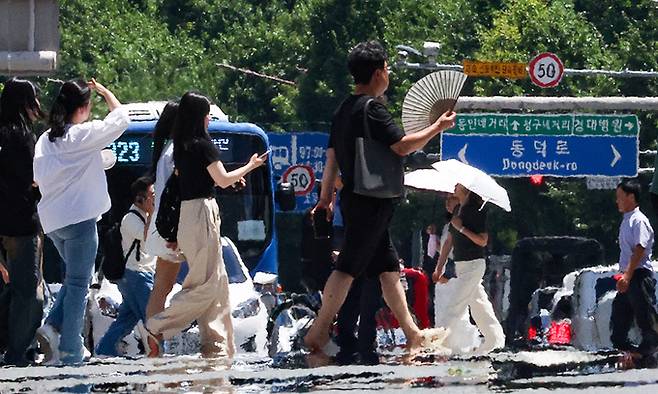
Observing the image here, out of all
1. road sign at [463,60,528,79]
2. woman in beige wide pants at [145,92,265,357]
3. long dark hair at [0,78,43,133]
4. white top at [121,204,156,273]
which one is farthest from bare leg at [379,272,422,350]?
road sign at [463,60,528,79]

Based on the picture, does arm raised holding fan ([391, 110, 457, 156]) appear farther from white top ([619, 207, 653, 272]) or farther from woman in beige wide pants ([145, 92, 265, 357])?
white top ([619, 207, 653, 272])

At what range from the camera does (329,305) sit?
456 inches

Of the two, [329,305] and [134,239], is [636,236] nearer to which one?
[134,239]

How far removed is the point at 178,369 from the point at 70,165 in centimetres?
147

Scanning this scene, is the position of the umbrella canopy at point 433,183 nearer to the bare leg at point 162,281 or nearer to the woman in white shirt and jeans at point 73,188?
the bare leg at point 162,281

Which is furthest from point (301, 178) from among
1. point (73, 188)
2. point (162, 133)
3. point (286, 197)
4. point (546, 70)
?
point (73, 188)

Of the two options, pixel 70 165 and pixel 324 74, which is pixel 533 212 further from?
pixel 70 165

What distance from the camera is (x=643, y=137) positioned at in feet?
169

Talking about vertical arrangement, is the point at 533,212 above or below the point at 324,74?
below

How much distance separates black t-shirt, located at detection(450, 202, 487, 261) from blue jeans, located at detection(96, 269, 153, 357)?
229 cm

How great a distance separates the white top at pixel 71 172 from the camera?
39.4ft

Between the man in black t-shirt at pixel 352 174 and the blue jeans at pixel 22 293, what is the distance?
1655 millimetres

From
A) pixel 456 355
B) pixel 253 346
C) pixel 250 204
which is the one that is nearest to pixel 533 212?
pixel 250 204

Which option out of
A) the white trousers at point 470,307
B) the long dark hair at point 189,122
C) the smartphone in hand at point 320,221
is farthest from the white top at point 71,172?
the white trousers at point 470,307
